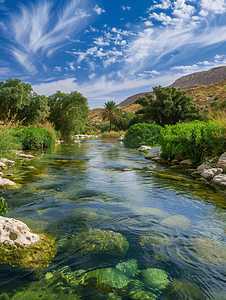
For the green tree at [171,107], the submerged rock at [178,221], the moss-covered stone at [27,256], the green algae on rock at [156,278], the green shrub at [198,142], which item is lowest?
the submerged rock at [178,221]

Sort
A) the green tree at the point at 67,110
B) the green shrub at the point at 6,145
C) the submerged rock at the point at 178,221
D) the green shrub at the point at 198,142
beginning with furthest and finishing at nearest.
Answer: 1. the green tree at the point at 67,110
2. the green shrub at the point at 6,145
3. the green shrub at the point at 198,142
4. the submerged rock at the point at 178,221

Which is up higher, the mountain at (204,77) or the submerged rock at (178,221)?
the mountain at (204,77)

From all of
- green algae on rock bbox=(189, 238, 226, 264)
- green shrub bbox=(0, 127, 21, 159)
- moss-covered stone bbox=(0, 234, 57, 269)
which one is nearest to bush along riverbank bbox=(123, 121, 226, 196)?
green algae on rock bbox=(189, 238, 226, 264)

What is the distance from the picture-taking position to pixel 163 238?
8.78 ft

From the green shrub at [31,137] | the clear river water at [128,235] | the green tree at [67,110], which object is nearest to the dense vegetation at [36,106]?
→ the green tree at [67,110]

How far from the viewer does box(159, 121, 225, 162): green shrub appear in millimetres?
6828

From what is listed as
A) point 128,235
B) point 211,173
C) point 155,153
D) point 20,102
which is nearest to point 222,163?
point 211,173

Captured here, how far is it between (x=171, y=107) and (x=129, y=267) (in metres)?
28.1

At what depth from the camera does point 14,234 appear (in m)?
2.20

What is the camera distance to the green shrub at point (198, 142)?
683 centimetres

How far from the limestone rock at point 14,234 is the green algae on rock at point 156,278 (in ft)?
4.14

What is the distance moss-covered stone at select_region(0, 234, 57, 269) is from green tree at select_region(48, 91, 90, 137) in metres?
31.4

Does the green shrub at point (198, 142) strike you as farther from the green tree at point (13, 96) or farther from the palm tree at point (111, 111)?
the palm tree at point (111, 111)

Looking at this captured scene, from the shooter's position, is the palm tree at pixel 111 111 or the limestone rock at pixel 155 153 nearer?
the limestone rock at pixel 155 153
